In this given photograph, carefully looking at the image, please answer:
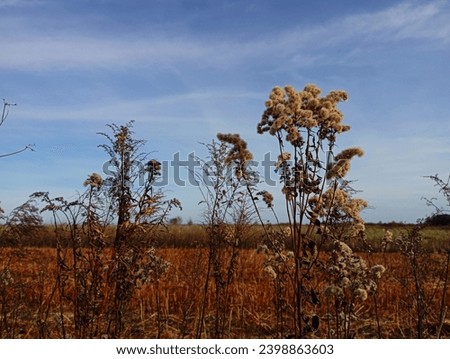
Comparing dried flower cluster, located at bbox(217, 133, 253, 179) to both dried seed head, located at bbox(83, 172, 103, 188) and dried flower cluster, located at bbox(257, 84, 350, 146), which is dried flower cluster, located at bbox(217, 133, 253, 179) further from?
dried seed head, located at bbox(83, 172, 103, 188)

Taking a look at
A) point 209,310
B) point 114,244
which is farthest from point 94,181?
point 209,310

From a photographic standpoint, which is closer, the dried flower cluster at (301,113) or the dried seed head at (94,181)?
the dried flower cluster at (301,113)

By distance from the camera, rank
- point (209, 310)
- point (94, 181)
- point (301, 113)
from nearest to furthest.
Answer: point (301, 113) < point (94, 181) < point (209, 310)

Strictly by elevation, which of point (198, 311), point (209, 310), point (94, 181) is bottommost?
point (209, 310)

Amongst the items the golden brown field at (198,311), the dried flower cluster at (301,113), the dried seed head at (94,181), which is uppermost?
the dried flower cluster at (301,113)

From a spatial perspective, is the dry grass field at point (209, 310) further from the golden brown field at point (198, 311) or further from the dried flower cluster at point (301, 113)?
the dried flower cluster at point (301, 113)

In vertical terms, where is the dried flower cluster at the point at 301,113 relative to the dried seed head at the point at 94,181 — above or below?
above

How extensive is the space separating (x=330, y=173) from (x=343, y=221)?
0.61 meters

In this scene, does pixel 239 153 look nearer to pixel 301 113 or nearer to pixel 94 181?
pixel 301 113

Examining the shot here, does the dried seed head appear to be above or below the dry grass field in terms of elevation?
above

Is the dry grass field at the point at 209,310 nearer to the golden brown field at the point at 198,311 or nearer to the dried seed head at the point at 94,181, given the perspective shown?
the golden brown field at the point at 198,311

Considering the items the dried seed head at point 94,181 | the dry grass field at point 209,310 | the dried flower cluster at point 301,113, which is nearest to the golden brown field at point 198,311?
the dry grass field at point 209,310

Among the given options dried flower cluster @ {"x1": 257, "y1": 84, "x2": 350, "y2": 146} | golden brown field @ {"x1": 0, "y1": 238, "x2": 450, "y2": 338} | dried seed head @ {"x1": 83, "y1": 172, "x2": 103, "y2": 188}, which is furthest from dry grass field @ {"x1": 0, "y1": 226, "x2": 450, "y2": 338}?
dried flower cluster @ {"x1": 257, "y1": 84, "x2": 350, "y2": 146}
